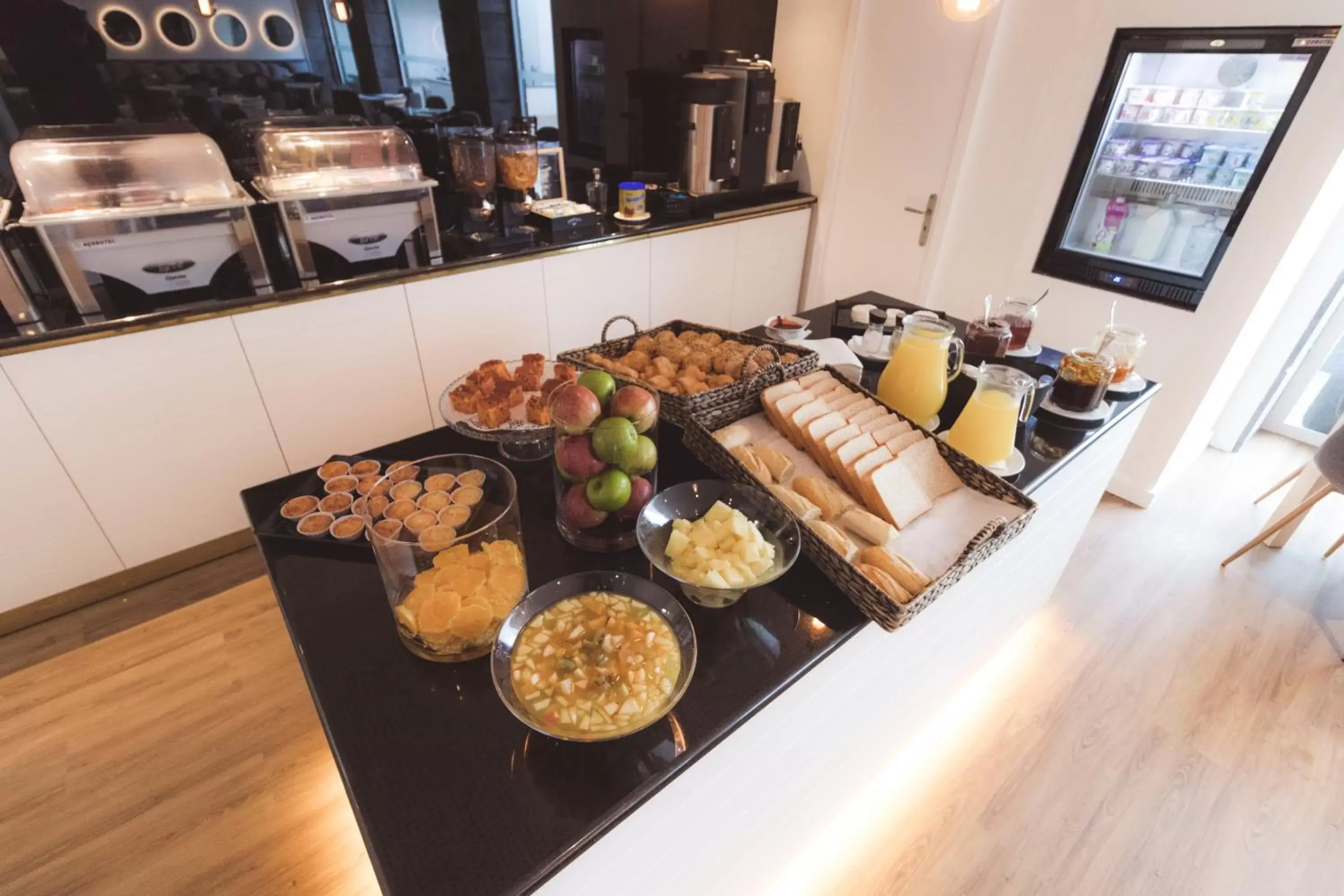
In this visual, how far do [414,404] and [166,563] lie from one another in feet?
2.87

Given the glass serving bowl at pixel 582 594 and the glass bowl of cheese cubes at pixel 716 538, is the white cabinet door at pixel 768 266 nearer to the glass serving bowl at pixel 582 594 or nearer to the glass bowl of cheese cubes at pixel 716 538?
the glass bowl of cheese cubes at pixel 716 538

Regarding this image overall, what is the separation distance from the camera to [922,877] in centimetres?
133

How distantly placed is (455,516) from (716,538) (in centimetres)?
37

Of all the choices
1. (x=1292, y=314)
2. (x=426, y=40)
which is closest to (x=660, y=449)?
(x=426, y=40)

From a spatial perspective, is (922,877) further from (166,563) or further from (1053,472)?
(166,563)

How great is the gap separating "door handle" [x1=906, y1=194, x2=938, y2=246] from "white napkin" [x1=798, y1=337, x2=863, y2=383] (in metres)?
1.56

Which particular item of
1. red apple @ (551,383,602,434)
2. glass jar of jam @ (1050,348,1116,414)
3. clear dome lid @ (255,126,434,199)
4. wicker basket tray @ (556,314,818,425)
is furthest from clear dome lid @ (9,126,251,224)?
glass jar of jam @ (1050,348,1116,414)

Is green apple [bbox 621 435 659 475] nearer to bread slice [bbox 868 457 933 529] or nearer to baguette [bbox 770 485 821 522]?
baguette [bbox 770 485 821 522]

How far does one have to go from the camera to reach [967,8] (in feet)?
4.77

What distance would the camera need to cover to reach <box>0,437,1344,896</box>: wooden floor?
4.32 feet

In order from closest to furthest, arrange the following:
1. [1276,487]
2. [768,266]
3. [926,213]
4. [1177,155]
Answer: [1177,155] → [1276,487] → [926,213] → [768,266]

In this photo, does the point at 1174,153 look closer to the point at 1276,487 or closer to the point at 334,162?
the point at 1276,487

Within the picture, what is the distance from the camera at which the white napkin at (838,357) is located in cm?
139

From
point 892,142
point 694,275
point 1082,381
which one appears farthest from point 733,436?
point 892,142
